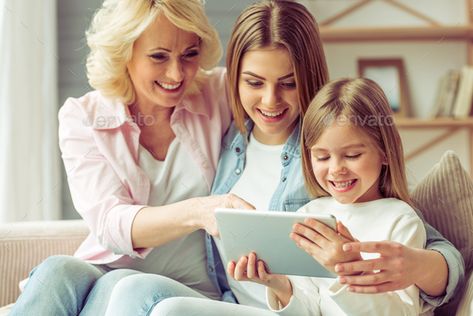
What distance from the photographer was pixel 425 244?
1249 mm

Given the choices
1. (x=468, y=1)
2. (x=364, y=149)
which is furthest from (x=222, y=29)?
(x=364, y=149)

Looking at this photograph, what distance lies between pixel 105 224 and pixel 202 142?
26 cm

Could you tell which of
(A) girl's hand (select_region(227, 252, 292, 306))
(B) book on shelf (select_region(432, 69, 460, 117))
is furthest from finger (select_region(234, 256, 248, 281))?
(B) book on shelf (select_region(432, 69, 460, 117))

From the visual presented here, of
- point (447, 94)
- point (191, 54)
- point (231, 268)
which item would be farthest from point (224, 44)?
point (231, 268)

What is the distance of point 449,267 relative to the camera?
1.20 meters

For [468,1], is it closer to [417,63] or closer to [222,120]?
[417,63]

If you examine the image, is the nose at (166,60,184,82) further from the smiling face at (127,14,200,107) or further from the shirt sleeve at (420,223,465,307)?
the shirt sleeve at (420,223,465,307)

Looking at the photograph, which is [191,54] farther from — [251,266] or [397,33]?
[397,33]

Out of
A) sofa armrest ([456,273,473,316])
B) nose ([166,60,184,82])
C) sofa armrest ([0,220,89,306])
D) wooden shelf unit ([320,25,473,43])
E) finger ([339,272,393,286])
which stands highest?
wooden shelf unit ([320,25,473,43])

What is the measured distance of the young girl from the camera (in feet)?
4.00

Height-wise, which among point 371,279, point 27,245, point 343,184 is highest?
point 343,184

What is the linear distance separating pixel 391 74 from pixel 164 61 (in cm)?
180

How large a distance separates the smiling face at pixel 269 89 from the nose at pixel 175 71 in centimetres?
13

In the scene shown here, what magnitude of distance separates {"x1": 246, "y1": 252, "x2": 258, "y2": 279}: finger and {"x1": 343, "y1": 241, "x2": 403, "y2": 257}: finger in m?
0.20
